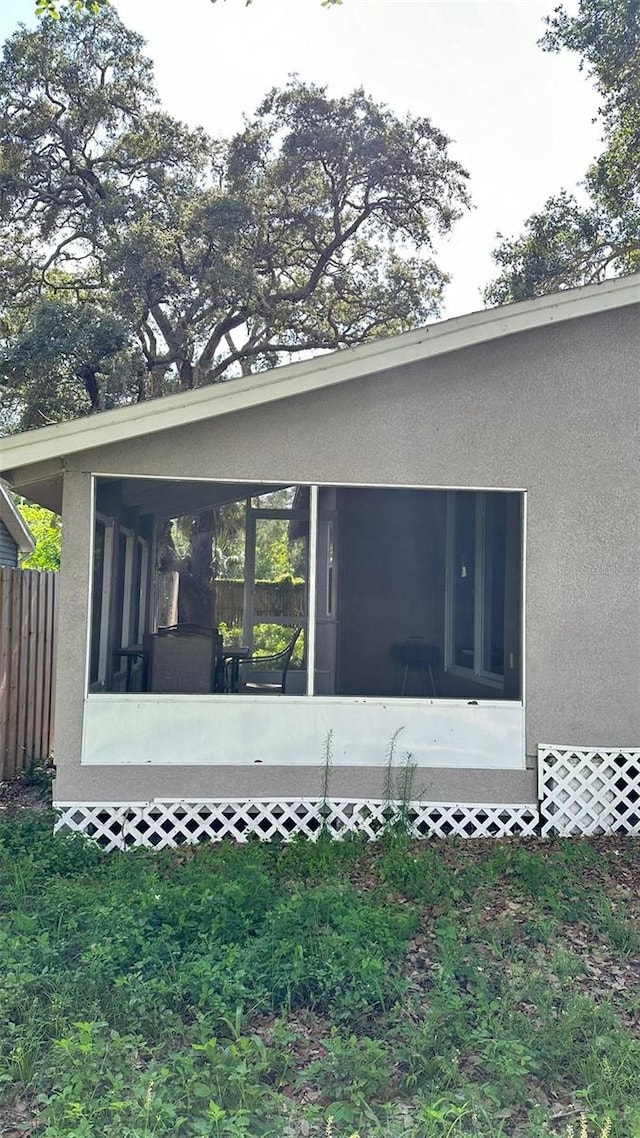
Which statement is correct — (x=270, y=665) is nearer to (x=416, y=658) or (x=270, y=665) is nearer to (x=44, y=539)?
(x=416, y=658)

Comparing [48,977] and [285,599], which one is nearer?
[48,977]

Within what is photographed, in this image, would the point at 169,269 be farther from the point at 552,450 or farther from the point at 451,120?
the point at 552,450

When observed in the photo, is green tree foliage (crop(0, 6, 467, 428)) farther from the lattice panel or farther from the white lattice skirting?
the lattice panel

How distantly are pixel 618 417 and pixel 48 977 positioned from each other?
5.52 meters

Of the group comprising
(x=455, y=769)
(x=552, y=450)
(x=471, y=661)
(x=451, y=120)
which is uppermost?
(x=451, y=120)

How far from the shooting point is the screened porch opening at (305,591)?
763 centimetres

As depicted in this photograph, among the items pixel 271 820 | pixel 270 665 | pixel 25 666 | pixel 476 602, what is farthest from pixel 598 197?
pixel 271 820

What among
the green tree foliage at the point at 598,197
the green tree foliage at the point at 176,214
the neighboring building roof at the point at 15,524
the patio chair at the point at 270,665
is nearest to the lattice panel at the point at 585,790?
the patio chair at the point at 270,665

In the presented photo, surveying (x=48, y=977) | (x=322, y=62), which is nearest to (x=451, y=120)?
(x=322, y=62)

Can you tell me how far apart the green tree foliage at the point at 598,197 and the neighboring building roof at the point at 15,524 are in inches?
463

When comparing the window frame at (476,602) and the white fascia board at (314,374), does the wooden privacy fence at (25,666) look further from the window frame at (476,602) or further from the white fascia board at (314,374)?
the window frame at (476,602)

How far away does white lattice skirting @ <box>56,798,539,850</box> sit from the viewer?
21.3 ft

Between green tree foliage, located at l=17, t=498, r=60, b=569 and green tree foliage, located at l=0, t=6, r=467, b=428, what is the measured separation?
5.52m

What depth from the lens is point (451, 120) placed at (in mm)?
20156
